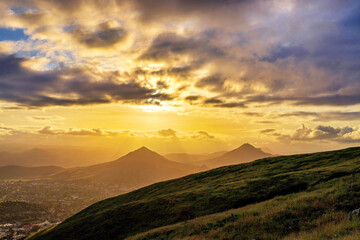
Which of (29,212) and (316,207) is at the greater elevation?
(316,207)

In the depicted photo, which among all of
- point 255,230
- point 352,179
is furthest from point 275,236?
point 352,179

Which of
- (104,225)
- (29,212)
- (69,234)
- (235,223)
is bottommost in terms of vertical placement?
(29,212)

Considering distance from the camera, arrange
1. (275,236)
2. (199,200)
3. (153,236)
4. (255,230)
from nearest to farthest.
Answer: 1. (275,236)
2. (255,230)
3. (153,236)
4. (199,200)

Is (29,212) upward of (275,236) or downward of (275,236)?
downward

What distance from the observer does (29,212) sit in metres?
199

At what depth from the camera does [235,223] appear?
19.6m

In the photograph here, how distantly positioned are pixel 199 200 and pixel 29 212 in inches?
9512

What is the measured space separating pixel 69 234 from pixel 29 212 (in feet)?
720

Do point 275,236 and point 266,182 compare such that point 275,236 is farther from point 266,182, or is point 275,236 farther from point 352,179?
point 266,182

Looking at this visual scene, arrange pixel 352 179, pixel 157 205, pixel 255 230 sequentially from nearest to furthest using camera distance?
pixel 255 230, pixel 352 179, pixel 157 205

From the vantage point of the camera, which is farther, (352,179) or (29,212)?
(29,212)

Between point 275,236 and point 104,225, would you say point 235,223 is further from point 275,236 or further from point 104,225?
point 104,225

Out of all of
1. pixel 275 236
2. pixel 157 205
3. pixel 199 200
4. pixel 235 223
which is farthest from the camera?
pixel 157 205

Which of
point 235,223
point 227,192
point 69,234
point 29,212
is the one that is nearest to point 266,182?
point 227,192
